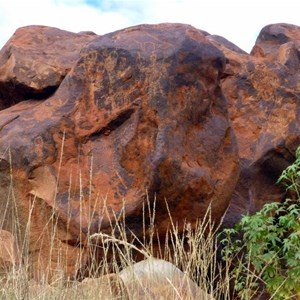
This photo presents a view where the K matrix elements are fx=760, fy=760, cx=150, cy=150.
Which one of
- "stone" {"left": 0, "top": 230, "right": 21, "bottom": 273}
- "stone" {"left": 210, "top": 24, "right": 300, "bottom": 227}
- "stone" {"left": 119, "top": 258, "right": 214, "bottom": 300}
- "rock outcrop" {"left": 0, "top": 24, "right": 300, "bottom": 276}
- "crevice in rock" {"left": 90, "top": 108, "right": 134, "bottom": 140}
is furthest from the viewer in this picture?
"stone" {"left": 210, "top": 24, "right": 300, "bottom": 227}

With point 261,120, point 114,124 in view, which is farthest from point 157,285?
point 261,120

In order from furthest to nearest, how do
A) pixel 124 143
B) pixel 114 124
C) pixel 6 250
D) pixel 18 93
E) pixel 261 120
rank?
pixel 261 120, pixel 18 93, pixel 114 124, pixel 124 143, pixel 6 250

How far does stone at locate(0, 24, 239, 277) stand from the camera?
5508 millimetres

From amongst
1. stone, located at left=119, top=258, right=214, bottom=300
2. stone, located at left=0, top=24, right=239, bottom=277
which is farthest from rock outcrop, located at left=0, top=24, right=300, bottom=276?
stone, located at left=119, top=258, right=214, bottom=300

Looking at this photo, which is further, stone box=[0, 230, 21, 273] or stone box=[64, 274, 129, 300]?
stone box=[0, 230, 21, 273]

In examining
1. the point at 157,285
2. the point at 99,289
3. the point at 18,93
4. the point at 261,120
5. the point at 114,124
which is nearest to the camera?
the point at 99,289

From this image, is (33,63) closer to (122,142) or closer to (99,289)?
(122,142)

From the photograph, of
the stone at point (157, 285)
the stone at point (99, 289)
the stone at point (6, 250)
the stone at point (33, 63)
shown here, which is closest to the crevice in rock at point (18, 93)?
the stone at point (33, 63)

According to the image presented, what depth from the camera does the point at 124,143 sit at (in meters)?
5.62

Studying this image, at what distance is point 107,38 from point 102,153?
990 millimetres

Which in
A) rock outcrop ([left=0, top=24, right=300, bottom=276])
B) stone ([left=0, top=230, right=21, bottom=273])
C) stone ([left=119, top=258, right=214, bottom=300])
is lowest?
stone ([left=0, top=230, right=21, bottom=273])

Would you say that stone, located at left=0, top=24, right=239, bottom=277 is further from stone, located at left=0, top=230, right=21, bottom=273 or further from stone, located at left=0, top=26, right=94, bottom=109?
stone, located at left=0, top=26, right=94, bottom=109

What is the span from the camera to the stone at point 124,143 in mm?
5508

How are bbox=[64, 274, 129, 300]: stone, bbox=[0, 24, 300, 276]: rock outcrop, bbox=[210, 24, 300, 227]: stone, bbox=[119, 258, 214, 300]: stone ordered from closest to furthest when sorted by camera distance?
bbox=[64, 274, 129, 300]: stone
bbox=[119, 258, 214, 300]: stone
bbox=[0, 24, 300, 276]: rock outcrop
bbox=[210, 24, 300, 227]: stone
